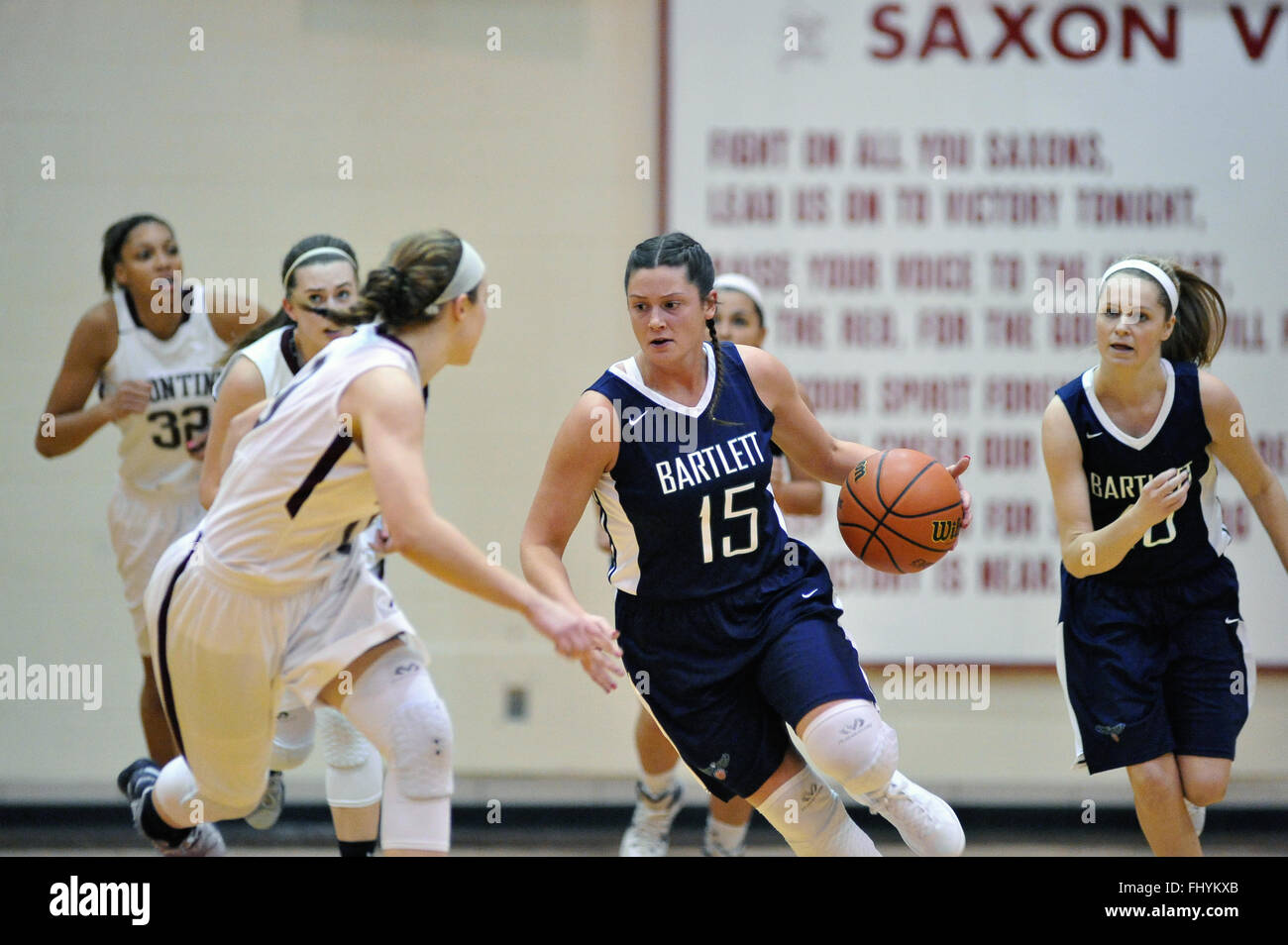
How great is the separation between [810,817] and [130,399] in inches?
114

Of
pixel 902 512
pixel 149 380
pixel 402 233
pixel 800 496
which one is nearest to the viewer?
pixel 902 512

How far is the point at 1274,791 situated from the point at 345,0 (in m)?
5.19

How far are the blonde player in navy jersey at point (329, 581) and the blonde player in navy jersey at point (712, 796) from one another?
1737mm

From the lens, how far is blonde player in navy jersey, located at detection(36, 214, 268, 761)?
5.08 m

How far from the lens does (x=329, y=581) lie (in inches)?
131

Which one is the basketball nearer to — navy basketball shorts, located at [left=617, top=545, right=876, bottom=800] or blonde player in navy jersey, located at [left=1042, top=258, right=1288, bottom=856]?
navy basketball shorts, located at [left=617, top=545, right=876, bottom=800]

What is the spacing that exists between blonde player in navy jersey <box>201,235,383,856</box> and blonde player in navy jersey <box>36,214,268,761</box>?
761 millimetres

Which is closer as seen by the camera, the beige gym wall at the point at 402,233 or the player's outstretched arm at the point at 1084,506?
the player's outstretched arm at the point at 1084,506

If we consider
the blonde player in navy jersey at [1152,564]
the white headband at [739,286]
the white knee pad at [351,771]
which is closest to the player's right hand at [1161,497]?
the blonde player in navy jersey at [1152,564]

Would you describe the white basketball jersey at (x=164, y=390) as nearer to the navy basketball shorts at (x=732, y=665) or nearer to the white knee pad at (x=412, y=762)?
the white knee pad at (x=412, y=762)


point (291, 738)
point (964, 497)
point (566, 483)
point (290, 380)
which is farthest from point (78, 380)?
point (964, 497)

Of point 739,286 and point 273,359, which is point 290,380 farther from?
point 739,286

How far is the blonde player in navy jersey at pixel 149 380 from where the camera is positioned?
200 inches

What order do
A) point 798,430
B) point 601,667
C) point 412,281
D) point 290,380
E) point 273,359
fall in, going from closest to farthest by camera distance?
point 601,667 → point 412,281 → point 798,430 → point 290,380 → point 273,359
